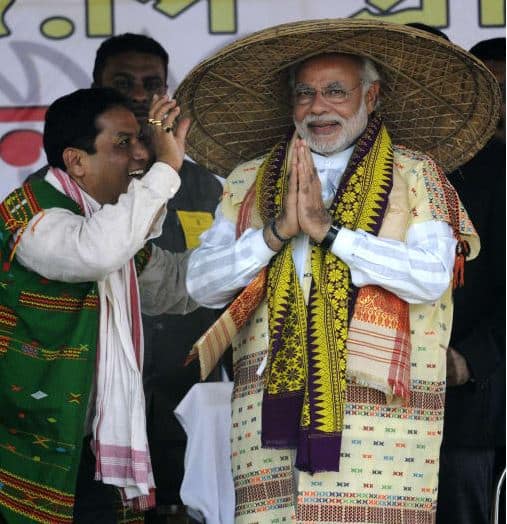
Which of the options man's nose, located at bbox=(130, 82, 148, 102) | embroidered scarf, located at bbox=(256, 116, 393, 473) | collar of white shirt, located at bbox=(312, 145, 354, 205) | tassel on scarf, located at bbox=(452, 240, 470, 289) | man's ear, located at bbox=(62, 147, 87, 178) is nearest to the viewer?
embroidered scarf, located at bbox=(256, 116, 393, 473)

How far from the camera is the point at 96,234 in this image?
4887mm

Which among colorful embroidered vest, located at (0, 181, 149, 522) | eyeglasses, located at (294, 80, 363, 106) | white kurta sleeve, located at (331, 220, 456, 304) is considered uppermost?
eyeglasses, located at (294, 80, 363, 106)

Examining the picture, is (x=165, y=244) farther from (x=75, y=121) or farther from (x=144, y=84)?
(x=75, y=121)

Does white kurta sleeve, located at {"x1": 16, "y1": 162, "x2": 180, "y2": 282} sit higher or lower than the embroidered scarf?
higher

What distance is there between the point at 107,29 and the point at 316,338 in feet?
7.27

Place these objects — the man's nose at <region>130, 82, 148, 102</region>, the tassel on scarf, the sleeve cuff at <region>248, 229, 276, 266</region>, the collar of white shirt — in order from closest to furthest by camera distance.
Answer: the sleeve cuff at <region>248, 229, 276, 266</region>, the tassel on scarf, the collar of white shirt, the man's nose at <region>130, 82, 148, 102</region>

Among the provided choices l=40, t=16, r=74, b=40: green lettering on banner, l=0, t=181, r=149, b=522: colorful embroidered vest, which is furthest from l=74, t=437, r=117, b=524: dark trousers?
→ l=40, t=16, r=74, b=40: green lettering on banner

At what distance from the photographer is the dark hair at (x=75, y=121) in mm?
5301

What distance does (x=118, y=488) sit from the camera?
515 cm

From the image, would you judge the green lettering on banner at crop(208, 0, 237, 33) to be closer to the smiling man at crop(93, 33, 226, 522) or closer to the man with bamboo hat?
the smiling man at crop(93, 33, 226, 522)

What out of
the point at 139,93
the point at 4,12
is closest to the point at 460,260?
the point at 139,93

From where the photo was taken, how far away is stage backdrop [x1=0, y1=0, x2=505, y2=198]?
636 centimetres

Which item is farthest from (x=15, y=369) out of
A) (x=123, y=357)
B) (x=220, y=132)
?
(x=220, y=132)

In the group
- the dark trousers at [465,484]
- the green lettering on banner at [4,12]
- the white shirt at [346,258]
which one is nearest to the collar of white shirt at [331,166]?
the white shirt at [346,258]
